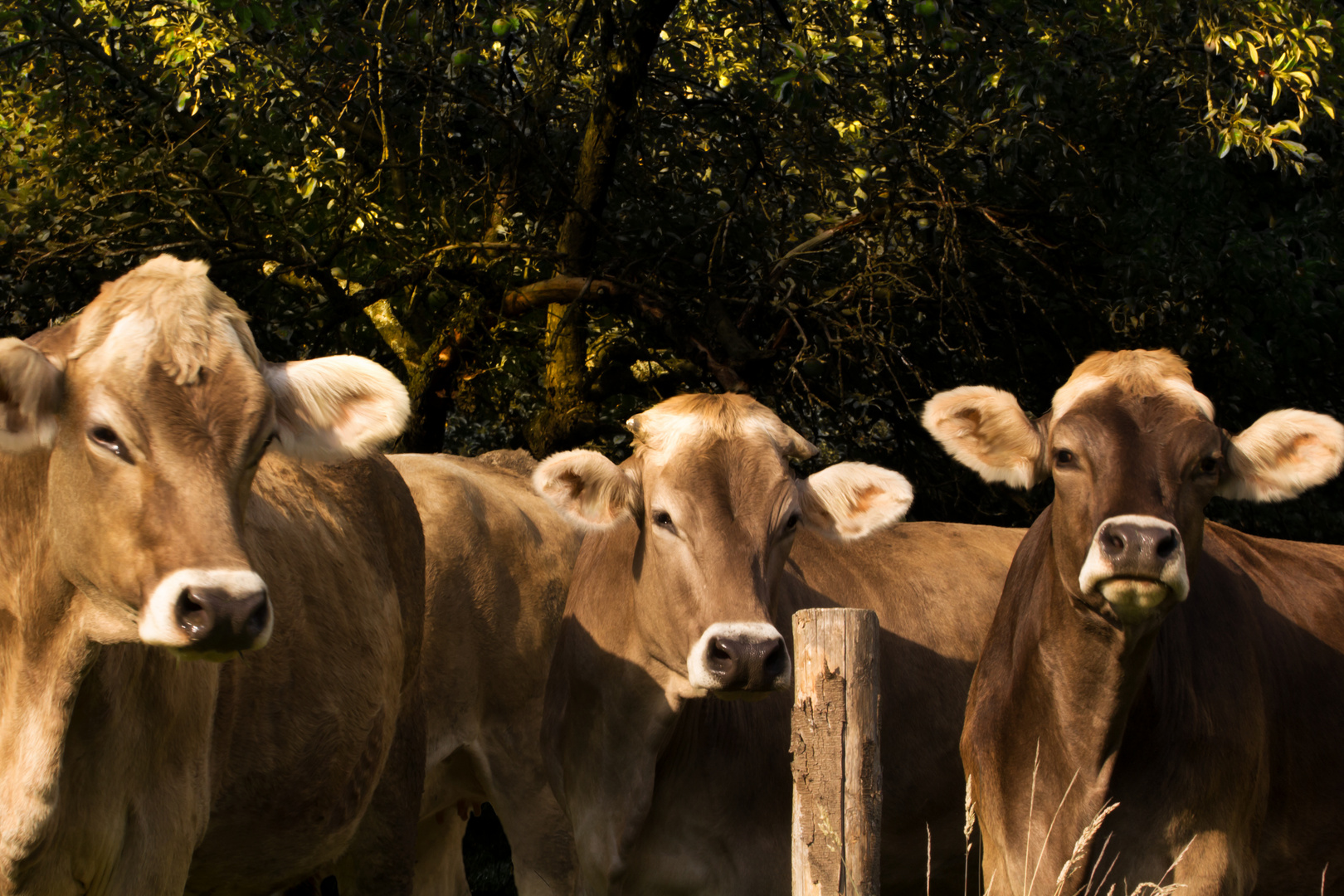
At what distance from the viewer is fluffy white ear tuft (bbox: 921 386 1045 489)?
464cm

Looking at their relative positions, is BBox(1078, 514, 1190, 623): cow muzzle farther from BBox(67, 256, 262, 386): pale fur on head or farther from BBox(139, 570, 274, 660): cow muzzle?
BBox(67, 256, 262, 386): pale fur on head

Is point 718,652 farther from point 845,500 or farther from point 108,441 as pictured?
point 108,441

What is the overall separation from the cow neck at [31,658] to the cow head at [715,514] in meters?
1.84

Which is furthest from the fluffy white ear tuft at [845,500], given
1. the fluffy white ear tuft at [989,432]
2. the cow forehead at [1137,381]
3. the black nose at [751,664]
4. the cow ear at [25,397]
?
the cow ear at [25,397]

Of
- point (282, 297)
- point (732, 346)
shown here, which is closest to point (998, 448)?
point (732, 346)

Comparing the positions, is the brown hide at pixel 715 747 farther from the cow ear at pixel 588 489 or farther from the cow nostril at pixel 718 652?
the cow nostril at pixel 718 652

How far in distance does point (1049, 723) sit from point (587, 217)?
478cm

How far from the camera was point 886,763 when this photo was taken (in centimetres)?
549

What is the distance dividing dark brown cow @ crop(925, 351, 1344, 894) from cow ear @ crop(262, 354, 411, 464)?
1925 millimetres

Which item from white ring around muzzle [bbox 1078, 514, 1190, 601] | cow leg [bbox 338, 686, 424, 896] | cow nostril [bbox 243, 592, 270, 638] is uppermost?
white ring around muzzle [bbox 1078, 514, 1190, 601]

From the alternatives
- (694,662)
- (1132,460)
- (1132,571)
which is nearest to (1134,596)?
(1132,571)

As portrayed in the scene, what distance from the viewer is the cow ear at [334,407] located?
12.3 feet

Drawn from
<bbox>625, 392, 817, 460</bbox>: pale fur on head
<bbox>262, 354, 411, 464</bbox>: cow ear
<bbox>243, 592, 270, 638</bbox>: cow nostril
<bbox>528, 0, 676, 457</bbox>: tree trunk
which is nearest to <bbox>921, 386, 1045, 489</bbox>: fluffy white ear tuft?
<bbox>625, 392, 817, 460</bbox>: pale fur on head

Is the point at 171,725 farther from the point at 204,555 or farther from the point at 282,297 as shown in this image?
the point at 282,297
